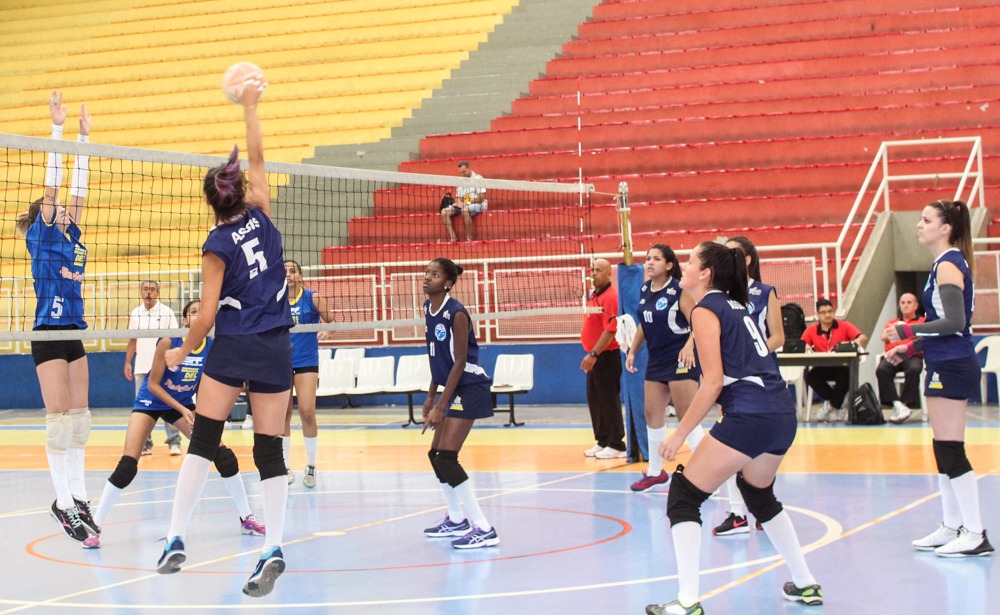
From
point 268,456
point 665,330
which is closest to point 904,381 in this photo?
point 665,330

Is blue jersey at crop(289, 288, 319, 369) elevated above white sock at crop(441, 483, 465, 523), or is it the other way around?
blue jersey at crop(289, 288, 319, 369)

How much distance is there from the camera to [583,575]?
614 centimetres

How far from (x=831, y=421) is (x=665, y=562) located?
7.73 m

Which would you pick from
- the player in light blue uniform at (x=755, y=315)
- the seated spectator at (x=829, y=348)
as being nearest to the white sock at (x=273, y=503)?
the player in light blue uniform at (x=755, y=315)

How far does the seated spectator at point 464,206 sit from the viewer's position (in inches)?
671

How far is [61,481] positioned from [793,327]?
8964 mm

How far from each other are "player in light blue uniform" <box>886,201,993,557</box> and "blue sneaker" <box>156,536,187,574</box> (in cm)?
358

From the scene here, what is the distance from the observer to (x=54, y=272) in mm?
7004

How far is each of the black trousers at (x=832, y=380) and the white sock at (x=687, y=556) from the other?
29.9 ft

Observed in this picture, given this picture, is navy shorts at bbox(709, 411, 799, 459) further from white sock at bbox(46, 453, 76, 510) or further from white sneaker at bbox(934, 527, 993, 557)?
white sock at bbox(46, 453, 76, 510)

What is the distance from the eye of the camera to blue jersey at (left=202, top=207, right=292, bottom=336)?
526 cm

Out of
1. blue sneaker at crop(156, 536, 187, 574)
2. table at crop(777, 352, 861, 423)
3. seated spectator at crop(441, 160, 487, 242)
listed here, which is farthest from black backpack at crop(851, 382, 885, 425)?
blue sneaker at crop(156, 536, 187, 574)

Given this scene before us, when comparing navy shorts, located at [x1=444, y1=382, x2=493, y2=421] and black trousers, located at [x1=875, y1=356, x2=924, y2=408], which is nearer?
navy shorts, located at [x1=444, y1=382, x2=493, y2=421]

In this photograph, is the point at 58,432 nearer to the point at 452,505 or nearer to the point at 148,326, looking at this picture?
the point at 452,505
